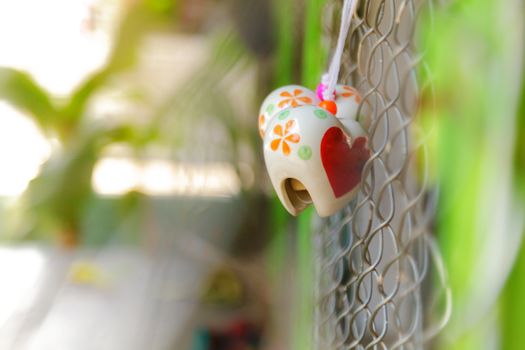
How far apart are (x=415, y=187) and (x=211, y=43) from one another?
0.85m

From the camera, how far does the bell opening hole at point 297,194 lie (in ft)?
1.42

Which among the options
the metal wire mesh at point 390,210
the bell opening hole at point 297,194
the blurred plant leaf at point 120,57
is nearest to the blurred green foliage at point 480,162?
the metal wire mesh at point 390,210

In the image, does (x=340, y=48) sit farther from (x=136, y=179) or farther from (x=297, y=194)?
(x=136, y=179)

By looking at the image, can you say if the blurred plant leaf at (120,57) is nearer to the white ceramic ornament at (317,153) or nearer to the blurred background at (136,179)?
the blurred background at (136,179)

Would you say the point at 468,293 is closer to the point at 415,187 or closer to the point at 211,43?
the point at 415,187

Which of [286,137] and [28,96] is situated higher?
[28,96]

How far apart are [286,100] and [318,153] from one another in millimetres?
74

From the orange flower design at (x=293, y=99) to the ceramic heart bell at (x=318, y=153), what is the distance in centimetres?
1

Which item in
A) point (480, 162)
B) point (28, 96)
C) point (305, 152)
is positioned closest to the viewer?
point (480, 162)

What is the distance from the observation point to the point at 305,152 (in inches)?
15.5

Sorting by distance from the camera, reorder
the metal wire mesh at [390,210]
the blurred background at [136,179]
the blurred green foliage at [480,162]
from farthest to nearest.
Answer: the blurred background at [136,179]
the metal wire mesh at [390,210]
the blurred green foliage at [480,162]

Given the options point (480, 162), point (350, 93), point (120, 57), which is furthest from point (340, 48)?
point (120, 57)

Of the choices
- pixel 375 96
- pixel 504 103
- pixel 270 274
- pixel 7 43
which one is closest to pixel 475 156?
pixel 504 103

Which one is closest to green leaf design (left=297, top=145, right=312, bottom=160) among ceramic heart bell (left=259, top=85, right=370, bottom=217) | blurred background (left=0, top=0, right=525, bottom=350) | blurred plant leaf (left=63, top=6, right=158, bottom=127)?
ceramic heart bell (left=259, top=85, right=370, bottom=217)
